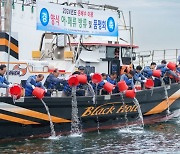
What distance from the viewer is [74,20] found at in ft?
55.8

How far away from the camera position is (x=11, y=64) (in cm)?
1709

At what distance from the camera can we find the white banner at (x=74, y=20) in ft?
52.7

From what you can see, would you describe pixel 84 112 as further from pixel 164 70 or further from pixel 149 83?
pixel 164 70

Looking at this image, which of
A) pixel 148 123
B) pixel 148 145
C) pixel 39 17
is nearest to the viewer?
pixel 148 145

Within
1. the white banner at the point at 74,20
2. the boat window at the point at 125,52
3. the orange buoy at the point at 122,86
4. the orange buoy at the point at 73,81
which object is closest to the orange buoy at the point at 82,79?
the orange buoy at the point at 73,81

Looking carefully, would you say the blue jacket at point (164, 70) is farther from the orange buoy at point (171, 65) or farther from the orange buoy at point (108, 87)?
the orange buoy at point (108, 87)

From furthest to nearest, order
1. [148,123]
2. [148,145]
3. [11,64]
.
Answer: [148,123] → [11,64] → [148,145]

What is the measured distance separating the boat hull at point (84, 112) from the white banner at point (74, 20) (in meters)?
2.32

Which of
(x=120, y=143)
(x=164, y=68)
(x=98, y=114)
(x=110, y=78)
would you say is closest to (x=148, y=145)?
(x=120, y=143)

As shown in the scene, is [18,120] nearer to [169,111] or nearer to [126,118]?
[126,118]

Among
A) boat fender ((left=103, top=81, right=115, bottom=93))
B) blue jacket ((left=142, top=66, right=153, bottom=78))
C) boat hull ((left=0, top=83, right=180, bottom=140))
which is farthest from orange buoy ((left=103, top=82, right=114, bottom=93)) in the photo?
blue jacket ((left=142, top=66, right=153, bottom=78))

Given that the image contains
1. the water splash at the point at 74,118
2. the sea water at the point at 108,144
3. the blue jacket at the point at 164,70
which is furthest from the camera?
the blue jacket at the point at 164,70

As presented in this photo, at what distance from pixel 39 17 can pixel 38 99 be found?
8.79 feet

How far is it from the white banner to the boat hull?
2317 mm
